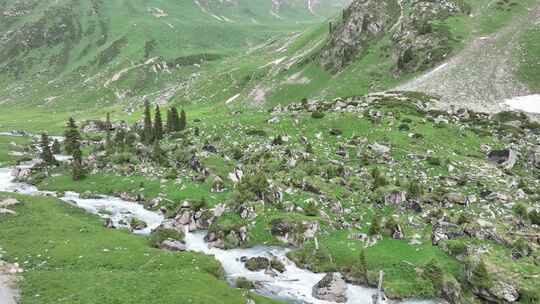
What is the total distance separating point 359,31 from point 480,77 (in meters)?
49.6

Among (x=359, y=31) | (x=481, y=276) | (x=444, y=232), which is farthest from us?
(x=359, y=31)

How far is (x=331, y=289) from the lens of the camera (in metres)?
40.8

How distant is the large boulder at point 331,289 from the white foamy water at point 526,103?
72640 mm

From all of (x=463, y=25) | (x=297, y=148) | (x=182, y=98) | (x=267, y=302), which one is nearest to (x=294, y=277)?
(x=267, y=302)

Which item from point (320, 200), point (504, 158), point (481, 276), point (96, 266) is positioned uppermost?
point (96, 266)

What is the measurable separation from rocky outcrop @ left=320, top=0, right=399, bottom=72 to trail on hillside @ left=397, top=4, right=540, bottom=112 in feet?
101

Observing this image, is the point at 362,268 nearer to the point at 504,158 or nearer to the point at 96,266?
the point at 96,266

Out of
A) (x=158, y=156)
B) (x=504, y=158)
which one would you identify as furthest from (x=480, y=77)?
(x=158, y=156)

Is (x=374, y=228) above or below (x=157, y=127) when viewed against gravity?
below

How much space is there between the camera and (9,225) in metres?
52.4

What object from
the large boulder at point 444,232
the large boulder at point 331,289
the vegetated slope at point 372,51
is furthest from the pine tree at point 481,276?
the vegetated slope at point 372,51

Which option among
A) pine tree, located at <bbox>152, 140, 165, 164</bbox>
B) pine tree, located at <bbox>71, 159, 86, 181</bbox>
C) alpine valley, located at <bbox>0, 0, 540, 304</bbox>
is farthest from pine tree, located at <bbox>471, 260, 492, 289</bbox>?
pine tree, located at <bbox>71, 159, 86, 181</bbox>

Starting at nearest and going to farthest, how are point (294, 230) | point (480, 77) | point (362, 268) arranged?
point (362, 268) < point (294, 230) < point (480, 77)

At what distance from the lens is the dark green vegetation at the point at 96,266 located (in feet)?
119
